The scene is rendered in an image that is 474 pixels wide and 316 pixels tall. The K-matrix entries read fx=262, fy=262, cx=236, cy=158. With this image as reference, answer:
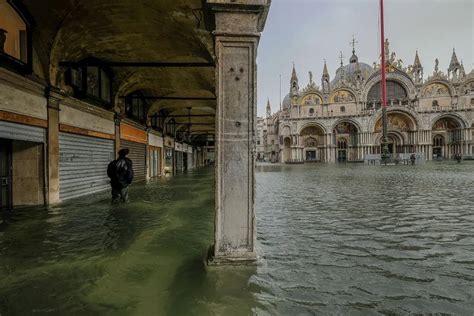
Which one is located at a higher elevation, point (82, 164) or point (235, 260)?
point (82, 164)

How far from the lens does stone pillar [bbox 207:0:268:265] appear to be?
11.1 feet

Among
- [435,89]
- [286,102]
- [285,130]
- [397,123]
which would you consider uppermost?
[286,102]

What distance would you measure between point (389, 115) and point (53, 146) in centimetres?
6042

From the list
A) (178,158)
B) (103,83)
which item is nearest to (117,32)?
(103,83)

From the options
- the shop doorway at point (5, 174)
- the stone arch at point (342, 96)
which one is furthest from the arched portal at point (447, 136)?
the shop doorway at point (5, 174)

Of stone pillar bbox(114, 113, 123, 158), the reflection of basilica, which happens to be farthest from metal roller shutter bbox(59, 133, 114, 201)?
the reflection of basilica

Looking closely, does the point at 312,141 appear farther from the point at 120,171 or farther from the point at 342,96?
the point at 120,171

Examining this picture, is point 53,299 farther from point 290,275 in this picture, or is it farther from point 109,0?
point 109,0

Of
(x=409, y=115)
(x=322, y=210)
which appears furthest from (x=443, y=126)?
(x=322, y=210)

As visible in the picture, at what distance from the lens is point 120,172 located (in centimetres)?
763

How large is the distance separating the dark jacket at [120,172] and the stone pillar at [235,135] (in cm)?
520

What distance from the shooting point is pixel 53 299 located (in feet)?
8.57

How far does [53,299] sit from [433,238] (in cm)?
541

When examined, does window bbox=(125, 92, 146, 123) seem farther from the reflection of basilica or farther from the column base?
the reflection of basilica
